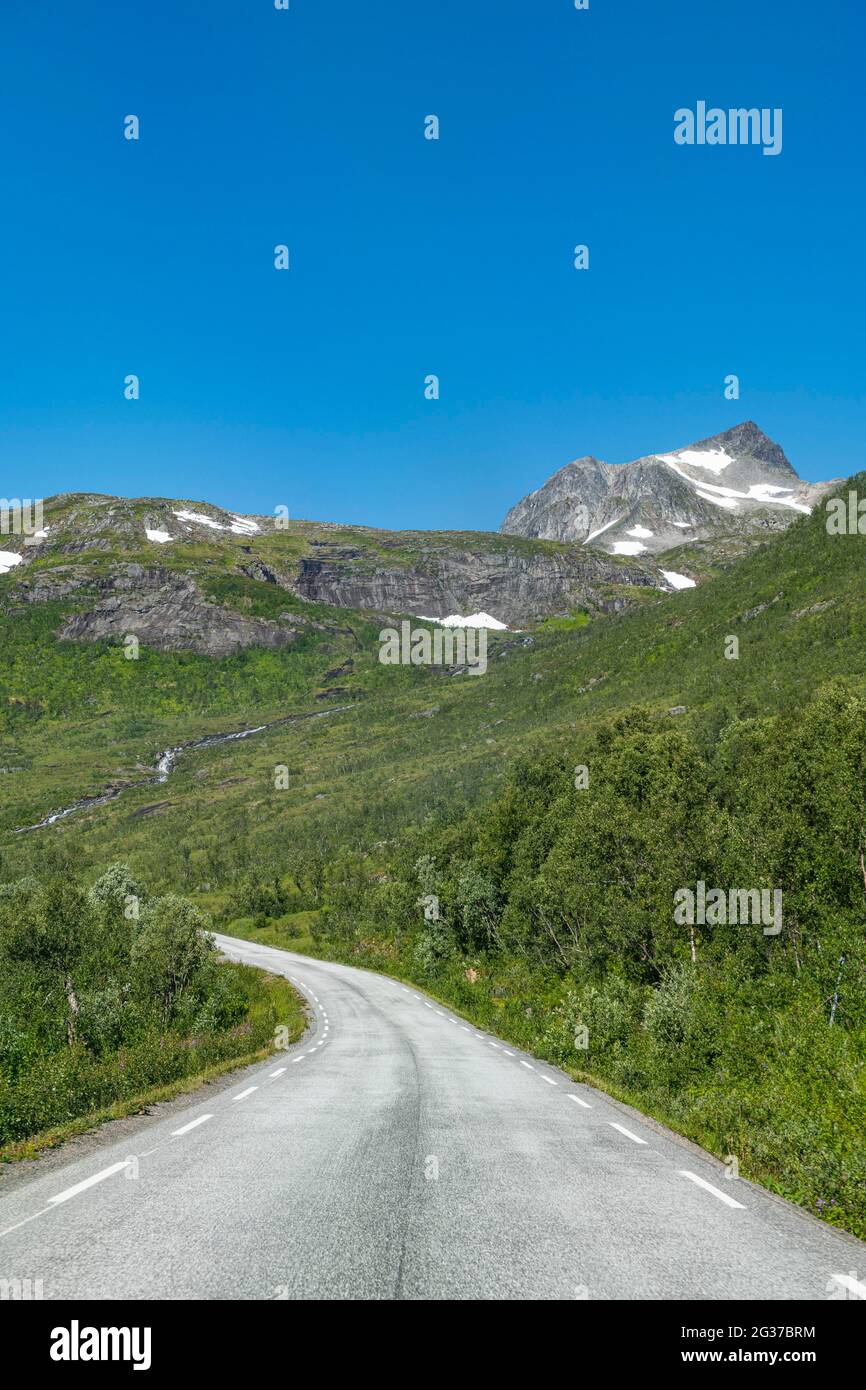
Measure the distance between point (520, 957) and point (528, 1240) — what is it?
52354 millimetres

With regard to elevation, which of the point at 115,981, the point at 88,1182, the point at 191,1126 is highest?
the point at 88,1182

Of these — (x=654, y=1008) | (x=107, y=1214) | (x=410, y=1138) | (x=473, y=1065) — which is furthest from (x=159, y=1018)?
(x=107, y=1214)

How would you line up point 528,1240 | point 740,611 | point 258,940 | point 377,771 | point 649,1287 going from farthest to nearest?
point 377,771, point 740,611, point 258,940, point 528,1240, point 649,1287

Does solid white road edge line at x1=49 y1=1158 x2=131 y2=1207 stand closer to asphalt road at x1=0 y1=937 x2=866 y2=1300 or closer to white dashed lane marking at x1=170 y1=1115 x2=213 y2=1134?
asphalt road at x1=0 y1=937 x2=866 y2=1300

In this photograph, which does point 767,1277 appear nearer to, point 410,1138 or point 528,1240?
point 528,1240

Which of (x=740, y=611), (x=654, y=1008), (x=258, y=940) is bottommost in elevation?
(x=258, y=940)

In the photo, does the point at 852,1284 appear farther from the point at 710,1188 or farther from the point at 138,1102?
the point at 138,1102

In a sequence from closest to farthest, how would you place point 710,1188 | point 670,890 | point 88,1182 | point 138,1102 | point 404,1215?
point 404,1215, point 88,1182, point 710,1188, point 138,1102, point 670,890

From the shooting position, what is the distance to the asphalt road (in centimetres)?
629

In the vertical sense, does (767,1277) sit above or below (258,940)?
above

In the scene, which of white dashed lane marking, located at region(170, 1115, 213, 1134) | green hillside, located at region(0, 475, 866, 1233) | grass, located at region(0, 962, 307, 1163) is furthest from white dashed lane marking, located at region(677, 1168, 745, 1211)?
grass, located at region(0, 962, 307, 1163)

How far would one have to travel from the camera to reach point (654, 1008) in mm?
23562

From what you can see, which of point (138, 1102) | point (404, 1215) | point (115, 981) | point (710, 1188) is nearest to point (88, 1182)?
point (404, 1215)

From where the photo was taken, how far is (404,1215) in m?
8.07
